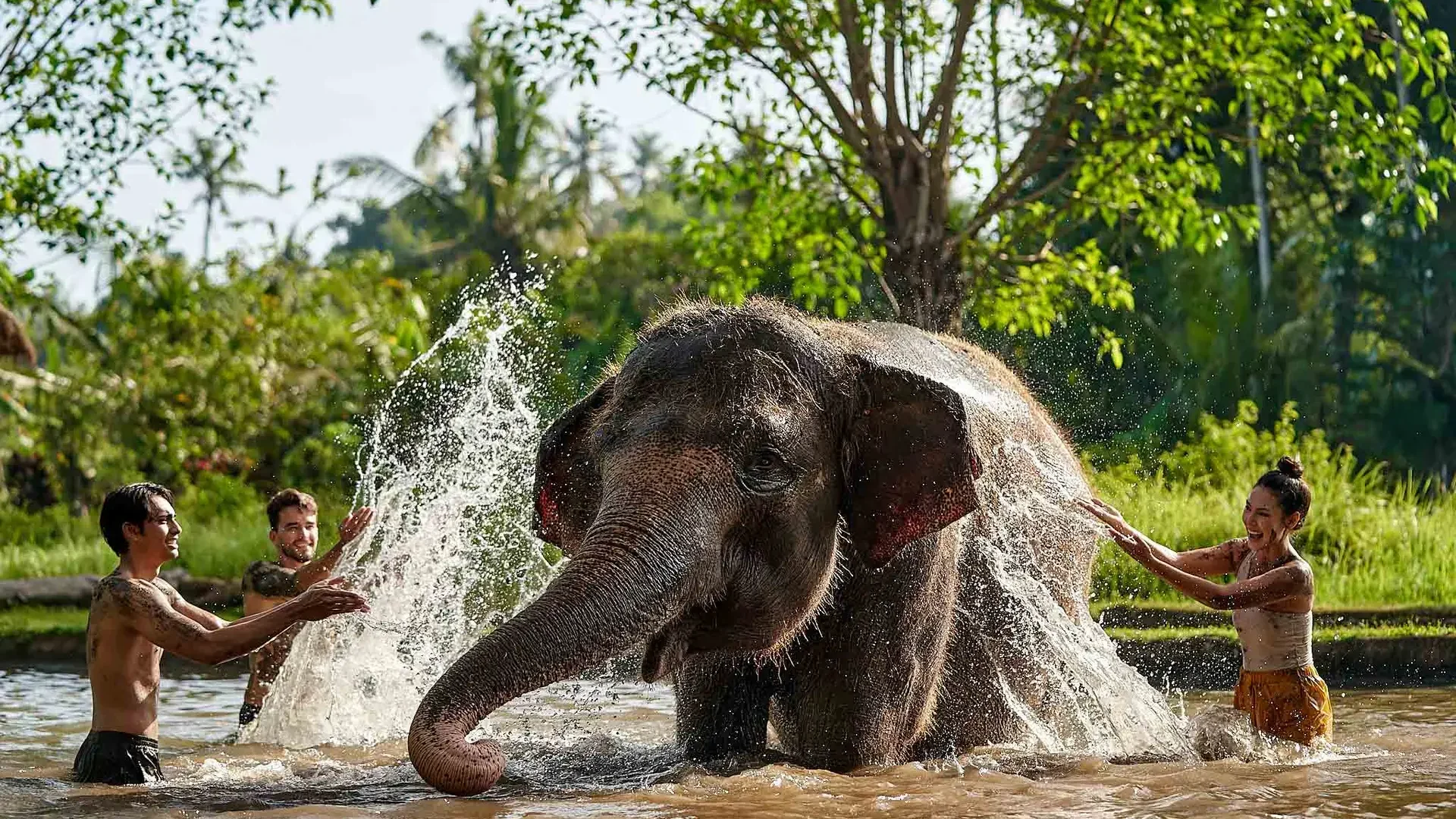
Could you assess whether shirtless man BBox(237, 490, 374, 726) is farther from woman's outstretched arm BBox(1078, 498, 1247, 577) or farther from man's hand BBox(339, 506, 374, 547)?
woman's outstretched arm BBox(1078, 498, 1247, 577)

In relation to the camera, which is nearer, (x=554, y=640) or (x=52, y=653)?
(x=554, y=640)

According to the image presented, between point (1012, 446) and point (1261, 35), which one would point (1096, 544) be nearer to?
point (1012, 446)

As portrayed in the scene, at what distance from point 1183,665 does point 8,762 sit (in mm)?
5986

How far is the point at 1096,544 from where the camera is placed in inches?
277

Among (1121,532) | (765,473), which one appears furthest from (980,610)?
(765,473)

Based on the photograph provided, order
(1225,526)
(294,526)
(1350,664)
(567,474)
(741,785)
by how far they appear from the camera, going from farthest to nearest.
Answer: (1225,526) < (1350,664) < (294,526) < (567,474) < (741,785)

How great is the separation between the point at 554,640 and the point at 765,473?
36.0 inches

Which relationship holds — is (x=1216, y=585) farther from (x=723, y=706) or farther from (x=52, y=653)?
(x=52, y=653)

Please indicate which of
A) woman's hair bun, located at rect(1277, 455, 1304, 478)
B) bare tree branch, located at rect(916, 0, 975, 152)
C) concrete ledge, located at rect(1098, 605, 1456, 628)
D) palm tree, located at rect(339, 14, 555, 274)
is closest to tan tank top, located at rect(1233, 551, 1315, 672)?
woman's hair bun, located at rect(1277, 455, 1304, 478)

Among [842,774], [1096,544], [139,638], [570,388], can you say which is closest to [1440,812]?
[842,774]

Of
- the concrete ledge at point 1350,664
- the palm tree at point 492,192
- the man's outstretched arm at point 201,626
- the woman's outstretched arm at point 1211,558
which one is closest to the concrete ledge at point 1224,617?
the concrete ledge at point 1350,664

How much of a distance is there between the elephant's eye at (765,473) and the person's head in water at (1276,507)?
7.68 feet

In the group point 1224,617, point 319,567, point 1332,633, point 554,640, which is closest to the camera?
point 554,640

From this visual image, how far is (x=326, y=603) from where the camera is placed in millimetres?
4844
